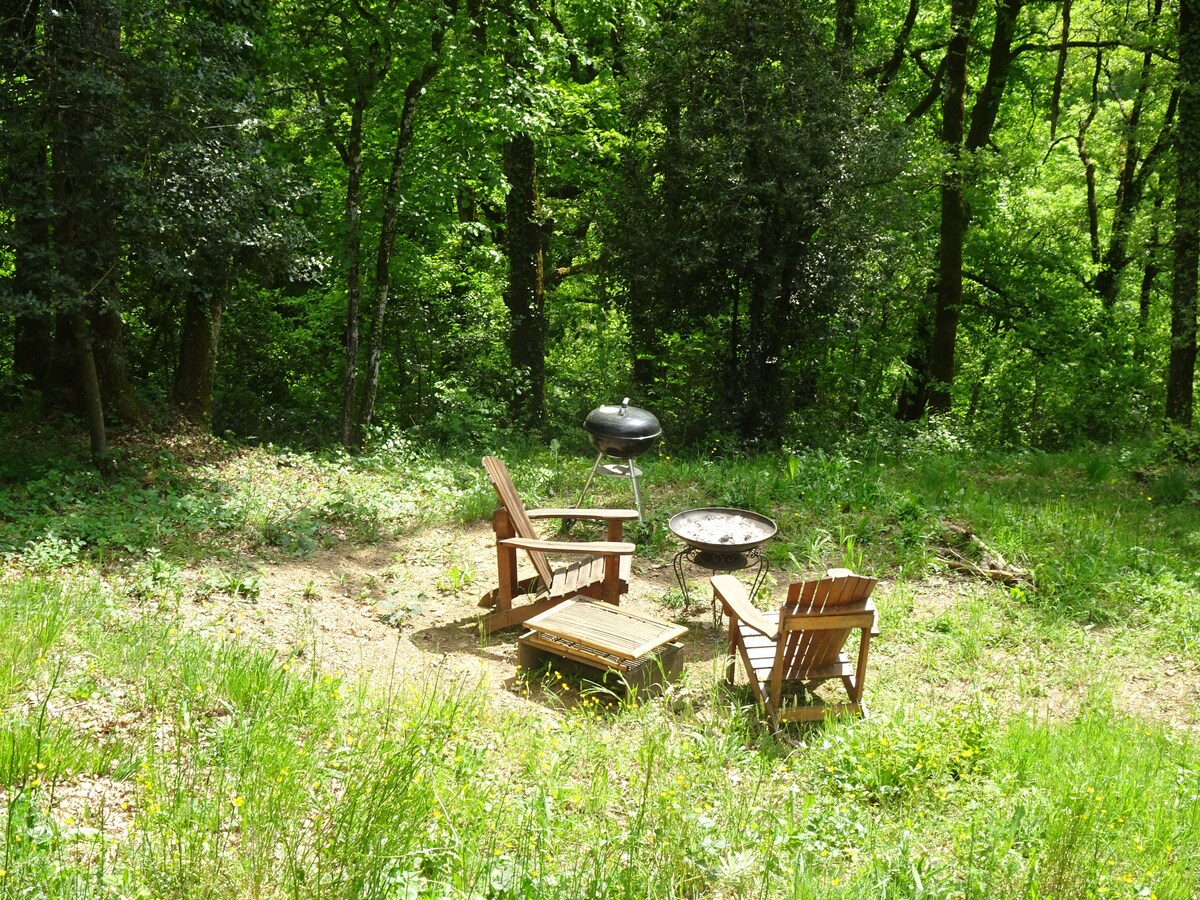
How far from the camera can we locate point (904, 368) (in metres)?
14.8

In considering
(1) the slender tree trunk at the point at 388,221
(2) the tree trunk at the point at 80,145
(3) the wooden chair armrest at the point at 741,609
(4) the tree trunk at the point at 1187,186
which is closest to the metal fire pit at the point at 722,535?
(3) the wooden chair armrest at the point at 741,609

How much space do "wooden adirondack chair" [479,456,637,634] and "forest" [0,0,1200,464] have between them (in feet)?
13.1

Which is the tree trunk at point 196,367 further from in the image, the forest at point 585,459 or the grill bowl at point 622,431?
the grill bowl at point 622,431

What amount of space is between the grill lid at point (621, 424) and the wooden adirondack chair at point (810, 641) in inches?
86.3

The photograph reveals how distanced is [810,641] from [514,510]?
2.24 meters

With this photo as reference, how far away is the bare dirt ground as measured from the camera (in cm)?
511

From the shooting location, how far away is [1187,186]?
10.2m

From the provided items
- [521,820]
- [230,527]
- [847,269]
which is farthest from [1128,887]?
[847,269]

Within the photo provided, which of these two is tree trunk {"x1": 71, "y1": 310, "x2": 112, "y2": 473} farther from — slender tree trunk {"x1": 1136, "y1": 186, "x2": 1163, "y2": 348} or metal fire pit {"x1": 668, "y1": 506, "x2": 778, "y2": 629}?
slender tree trunk {"x1": 1136, "y1": 186, "x2": 1163, "y2": 348}

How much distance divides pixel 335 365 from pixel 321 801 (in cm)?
1133

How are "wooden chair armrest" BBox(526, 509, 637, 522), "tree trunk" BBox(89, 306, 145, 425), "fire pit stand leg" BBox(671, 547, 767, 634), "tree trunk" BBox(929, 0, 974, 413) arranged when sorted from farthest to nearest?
1. "tree trunk" BBox(929, 0, 974, 413)
2. "tree trunk" BBox(89, 306, 145, 425)
3. "wooden chair armrest" BBox(526, 509, 637, 522)
4. "fire pit stand leg" BBox(671, 547, 767, 634)

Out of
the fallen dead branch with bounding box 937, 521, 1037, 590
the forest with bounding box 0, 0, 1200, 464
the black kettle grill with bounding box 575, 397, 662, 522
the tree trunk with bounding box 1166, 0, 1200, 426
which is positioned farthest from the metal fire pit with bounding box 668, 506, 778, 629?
the tree trunk with bounding box 1166, 0, 1200, 426

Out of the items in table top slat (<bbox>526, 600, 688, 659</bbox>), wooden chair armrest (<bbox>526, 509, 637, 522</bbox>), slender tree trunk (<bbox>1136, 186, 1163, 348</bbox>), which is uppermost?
slender tree trunk (<bbox>1136, 186, 1163, 348</bbox>)

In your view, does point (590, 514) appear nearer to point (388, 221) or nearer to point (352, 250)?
point (352, 250)
